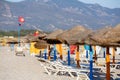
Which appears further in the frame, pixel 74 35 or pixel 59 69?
pixel 59 69

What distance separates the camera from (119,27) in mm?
9312

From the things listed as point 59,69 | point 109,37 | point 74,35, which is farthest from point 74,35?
point 109,37

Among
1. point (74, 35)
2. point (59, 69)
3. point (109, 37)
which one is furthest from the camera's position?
point (59, 69)

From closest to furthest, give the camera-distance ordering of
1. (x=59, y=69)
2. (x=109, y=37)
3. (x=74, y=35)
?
(x=109, y=37), (x=74, y=35), (x=59, y=69)

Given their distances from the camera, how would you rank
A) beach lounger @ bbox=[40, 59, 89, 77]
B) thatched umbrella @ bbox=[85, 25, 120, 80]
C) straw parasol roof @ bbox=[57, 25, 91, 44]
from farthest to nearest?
beach lounger @ bbox=[40, 59, 89, 77] < straw parasol roof @ bbox=[57, 25, 91, 44] < thatched umbrella @ bbox=[85, 25, 120, 80]

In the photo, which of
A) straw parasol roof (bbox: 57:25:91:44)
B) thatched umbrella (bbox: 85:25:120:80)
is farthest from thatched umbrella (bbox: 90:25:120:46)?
straw parasol roof (bbox: 57:25:91:44)

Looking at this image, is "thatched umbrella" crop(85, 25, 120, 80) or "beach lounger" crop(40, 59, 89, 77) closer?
"thatched umbrella" crop(85, 25, 120, 80)

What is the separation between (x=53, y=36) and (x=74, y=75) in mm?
3428

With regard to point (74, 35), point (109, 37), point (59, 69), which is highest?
point (74, 35)

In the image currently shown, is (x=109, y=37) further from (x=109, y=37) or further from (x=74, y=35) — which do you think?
(x=74, y=35)

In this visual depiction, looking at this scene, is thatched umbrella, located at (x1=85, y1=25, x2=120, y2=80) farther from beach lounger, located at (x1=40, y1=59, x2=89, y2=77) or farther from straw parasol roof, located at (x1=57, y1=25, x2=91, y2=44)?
beach lounger, located at (x1=40, y1=59, x2=89, y2=77)

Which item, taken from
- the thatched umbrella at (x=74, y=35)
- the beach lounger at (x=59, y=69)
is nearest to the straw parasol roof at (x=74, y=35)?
the thatched umbrella at (x=74, y=35)

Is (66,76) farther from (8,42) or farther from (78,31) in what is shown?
(8,42)

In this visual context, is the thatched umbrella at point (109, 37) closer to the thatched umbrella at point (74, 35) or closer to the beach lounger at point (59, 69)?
the thatched umbrella at point (74, 35)
